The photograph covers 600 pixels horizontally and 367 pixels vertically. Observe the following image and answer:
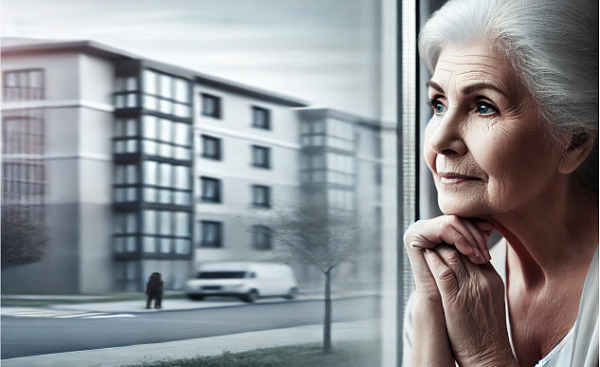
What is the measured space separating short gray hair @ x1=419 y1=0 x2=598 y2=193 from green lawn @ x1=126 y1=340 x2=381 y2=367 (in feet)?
2.25

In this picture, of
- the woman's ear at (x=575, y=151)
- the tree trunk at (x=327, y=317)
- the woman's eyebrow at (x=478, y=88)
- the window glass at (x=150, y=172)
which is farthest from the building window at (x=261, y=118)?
the woman's ear at (x=575, y=151)

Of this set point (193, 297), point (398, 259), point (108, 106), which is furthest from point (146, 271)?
point (398, 259)

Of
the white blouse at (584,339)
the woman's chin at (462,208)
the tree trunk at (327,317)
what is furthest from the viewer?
the tree trunk at (327,317)

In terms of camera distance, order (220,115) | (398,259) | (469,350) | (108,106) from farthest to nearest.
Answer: (398,259)
(220,115)
(108,106)
(469,350)

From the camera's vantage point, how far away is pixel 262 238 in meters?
1.40

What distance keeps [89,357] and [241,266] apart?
1.05 ft

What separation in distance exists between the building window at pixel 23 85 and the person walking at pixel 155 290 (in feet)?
1.17

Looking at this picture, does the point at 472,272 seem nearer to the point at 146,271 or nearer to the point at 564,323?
the point at 564,323

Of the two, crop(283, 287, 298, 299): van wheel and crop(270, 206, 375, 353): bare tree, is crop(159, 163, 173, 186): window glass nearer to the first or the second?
crop(270, 206, 375, 353): bare tree

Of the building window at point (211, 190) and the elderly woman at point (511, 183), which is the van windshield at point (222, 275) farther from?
the elderly woman at point (511, 183)

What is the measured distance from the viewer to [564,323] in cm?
117

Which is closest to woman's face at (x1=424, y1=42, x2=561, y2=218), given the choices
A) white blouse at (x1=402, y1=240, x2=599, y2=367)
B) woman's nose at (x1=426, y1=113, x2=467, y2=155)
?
woman's nose at (x1=426, y1=113, x2=467, y2=155)

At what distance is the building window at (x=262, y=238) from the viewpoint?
139cm

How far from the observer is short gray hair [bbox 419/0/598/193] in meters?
1.05
